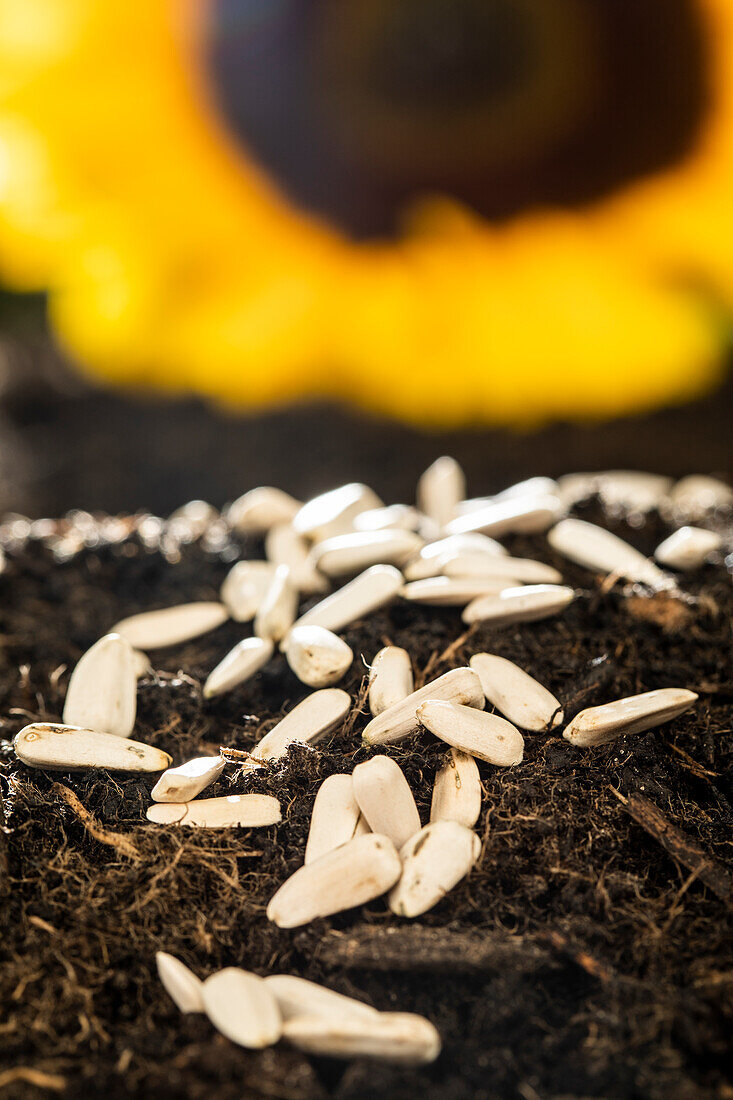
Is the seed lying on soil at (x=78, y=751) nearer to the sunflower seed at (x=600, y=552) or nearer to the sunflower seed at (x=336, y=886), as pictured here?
the sunflower seed at (x=336, y=886)

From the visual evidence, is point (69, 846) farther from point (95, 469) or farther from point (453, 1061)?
point (95, 469)

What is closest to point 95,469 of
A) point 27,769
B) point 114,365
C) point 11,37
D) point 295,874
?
point 114,365

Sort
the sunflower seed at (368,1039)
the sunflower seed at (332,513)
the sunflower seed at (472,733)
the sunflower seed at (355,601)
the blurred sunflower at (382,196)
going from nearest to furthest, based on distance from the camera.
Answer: the sunflower seed at (368,1039)
the sunflower seed at (472,733)
the sunflower seed at (355,601)
the sunflower seed at (332,513)
the blurred sunflower at (382,196)

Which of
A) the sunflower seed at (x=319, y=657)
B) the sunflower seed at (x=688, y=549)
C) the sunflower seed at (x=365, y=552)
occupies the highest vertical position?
the sunflower seed at (x=365, y=552)

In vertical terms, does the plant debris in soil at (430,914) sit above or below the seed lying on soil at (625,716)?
below

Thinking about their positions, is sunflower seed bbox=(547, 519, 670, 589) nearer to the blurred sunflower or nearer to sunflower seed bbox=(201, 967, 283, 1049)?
sunflower seed bbox=(201, 967, 283, 1049)

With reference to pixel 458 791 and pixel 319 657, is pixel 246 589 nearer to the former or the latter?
pixel 319 657

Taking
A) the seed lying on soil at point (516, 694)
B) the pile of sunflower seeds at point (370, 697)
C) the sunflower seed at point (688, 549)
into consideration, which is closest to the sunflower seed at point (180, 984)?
the pile of sunflower seeds at point (370, 697)

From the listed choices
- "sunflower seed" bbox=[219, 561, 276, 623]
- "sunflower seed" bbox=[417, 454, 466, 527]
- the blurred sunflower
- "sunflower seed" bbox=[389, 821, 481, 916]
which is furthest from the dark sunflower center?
"sunflower seed" bbox=[389, 821, 481, 916]
